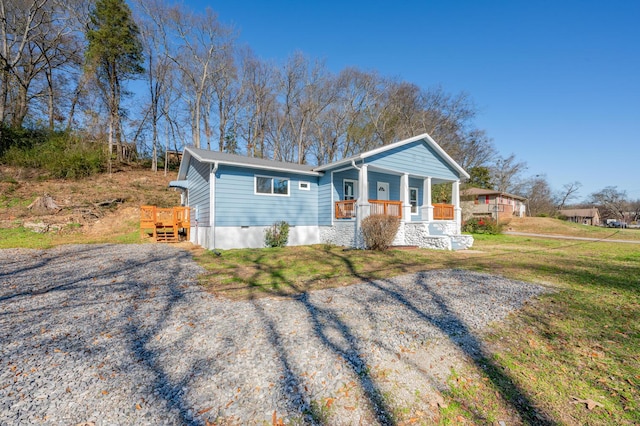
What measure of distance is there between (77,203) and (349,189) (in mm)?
13816

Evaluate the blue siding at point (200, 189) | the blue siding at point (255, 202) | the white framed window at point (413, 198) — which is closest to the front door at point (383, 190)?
the white framed window at point (413, 198)

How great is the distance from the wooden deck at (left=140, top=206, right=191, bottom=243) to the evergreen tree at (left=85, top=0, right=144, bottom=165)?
10501 mm

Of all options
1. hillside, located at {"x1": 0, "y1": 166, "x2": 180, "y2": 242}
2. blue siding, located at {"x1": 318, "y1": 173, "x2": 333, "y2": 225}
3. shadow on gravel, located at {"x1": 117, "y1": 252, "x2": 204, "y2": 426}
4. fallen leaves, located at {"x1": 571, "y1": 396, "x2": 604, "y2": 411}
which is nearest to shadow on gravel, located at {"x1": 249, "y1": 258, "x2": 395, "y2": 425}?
shadow on gravel, located at {"x1": 117, "y1": 252, "x2": 204, "y2": 426}

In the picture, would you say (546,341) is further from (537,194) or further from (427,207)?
(537,194)

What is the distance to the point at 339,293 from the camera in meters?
4.96

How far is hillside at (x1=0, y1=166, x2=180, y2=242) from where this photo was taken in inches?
478

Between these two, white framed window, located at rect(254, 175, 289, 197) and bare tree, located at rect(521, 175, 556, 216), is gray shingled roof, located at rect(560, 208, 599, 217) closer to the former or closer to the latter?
bare tree, located at rect(521, 175, 556, 216)

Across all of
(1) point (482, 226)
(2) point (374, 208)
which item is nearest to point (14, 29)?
(2) point (374, 208)

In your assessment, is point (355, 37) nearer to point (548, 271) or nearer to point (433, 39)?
point (433, 39)

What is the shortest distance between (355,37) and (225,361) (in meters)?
22.0

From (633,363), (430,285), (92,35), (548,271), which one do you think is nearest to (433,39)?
(548,271)

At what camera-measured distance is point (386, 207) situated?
12.0 meters

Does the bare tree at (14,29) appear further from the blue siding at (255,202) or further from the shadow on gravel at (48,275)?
the blue siding at (255,202)

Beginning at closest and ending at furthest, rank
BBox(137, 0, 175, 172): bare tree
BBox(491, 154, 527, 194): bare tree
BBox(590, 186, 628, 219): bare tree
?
BBox(137, 0, 175, 172): bare tree
BBox(491, 154, 527, 194): bare tree
BBox(590, 186, 628, 219): bare tree
